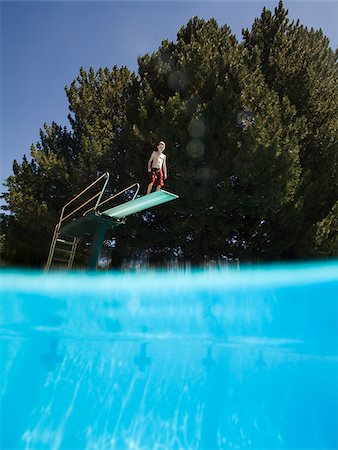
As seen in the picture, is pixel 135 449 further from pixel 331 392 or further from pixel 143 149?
pixel 143 149

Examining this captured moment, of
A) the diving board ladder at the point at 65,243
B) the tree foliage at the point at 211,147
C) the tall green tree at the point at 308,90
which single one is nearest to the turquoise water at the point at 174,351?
the diving board ladder at the point at 65,243

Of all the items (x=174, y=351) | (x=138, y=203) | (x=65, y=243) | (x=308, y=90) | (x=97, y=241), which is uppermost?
(x=308, y=90)

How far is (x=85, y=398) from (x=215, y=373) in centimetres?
514

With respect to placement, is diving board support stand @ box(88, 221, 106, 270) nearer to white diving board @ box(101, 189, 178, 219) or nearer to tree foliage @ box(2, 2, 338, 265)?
white diving board @ box(101, 189, 178, 219)

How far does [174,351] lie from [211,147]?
8.93 metres

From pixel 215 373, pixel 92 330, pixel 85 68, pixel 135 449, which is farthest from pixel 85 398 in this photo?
pixel 85 68

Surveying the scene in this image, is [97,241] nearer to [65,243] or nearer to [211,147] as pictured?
[65,243]

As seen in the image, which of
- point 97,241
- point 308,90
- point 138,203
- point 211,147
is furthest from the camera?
point 308,90

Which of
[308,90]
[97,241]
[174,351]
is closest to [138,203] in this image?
[97,241]

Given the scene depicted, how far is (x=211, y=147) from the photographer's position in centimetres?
1667

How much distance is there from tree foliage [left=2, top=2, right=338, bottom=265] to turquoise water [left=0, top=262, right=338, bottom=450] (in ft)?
9.86

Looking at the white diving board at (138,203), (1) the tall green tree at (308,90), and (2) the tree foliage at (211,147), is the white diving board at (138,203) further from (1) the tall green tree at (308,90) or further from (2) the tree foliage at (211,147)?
(1) the tall green tree at (308,90)

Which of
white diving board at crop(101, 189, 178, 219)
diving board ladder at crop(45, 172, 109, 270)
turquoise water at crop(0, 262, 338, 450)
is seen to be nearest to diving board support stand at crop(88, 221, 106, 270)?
white diving board at crop(101, 189, 178, 219)

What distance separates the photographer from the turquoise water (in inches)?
544
